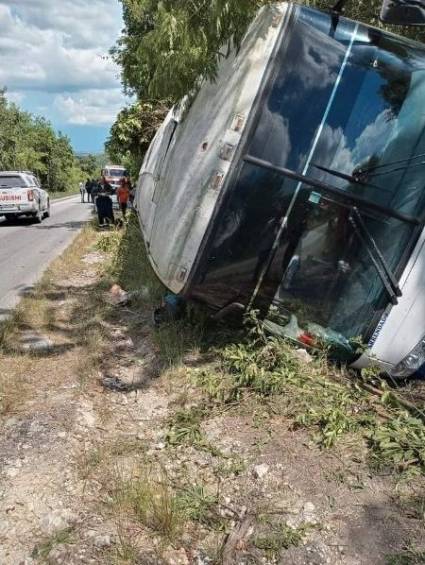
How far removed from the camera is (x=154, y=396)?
4.53 m

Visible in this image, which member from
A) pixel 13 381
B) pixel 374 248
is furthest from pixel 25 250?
pixel 374 248

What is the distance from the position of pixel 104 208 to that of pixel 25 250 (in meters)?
3.68

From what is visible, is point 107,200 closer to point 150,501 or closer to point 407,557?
point 150,501

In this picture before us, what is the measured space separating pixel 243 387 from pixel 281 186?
1.57 metres

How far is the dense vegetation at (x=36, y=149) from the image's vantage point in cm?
4466

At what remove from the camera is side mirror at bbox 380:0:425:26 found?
2.75m

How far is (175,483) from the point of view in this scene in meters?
3.29

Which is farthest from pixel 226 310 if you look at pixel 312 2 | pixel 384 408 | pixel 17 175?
pixel 17 175

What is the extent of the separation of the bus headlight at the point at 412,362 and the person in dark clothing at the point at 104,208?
41.9 ft

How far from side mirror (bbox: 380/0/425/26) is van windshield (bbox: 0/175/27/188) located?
17.0m

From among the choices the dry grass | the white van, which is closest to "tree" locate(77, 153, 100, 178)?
the white van

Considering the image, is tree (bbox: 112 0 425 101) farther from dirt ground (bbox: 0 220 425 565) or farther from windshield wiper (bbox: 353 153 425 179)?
dirt ground (bbox: 0 220 425 565)

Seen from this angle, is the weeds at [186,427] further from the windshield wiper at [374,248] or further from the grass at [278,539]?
the windshield wiper at [374,248]

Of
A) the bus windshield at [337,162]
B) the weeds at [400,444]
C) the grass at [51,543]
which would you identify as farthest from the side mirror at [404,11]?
the grass at [51,543]
